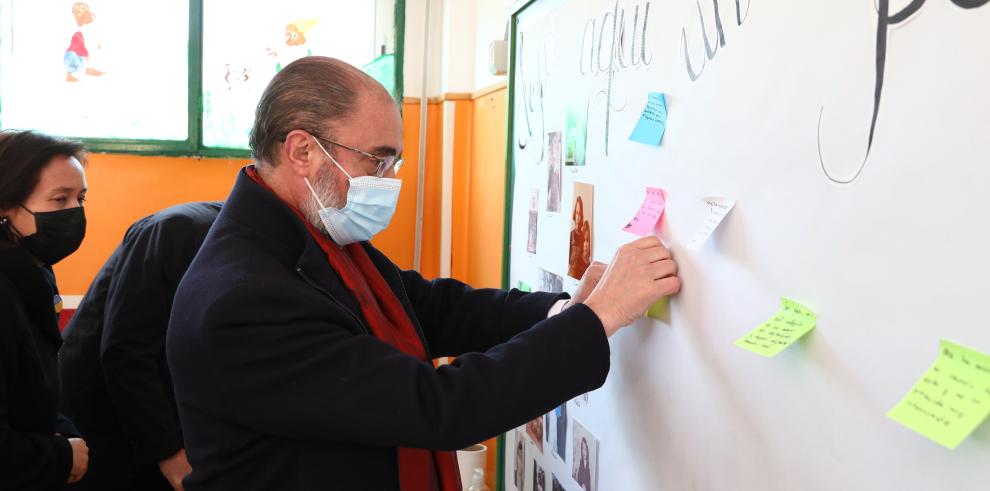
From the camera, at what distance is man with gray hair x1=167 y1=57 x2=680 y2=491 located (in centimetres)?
106

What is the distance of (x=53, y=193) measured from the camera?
1788 mm

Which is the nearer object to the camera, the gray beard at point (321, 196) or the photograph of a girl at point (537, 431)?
the gray beard at point (321, 196)

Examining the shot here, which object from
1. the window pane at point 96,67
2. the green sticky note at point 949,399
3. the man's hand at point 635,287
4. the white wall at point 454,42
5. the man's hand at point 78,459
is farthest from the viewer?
the window pane at point 96,67

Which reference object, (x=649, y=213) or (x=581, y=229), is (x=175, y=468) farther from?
(x=649, y=213)

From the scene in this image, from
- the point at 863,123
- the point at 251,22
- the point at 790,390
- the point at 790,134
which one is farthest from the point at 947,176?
the point at 251,22

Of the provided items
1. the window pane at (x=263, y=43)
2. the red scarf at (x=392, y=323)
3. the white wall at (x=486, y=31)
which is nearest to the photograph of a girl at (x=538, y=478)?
the red scarf at (x=392, y=323)

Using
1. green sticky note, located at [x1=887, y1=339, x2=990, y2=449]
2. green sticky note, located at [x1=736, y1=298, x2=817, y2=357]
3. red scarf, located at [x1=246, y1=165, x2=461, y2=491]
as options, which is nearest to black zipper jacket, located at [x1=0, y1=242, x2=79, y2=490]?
red scarf, located at [x1=246, y1=165, x2=461, y2=491]

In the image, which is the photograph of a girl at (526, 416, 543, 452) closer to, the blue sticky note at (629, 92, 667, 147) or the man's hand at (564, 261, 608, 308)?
the man's hand at (564, 261, 608, 308)

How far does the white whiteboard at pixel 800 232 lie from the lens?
683mm

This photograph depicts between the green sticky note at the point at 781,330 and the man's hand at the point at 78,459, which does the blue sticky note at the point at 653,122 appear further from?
the man's hand at the point at 78,459

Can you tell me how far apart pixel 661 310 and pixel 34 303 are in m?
1.35

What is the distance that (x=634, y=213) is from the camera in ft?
4.33

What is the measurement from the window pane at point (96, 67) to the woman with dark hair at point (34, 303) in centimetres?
180

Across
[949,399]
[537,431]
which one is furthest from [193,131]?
[949,399]
